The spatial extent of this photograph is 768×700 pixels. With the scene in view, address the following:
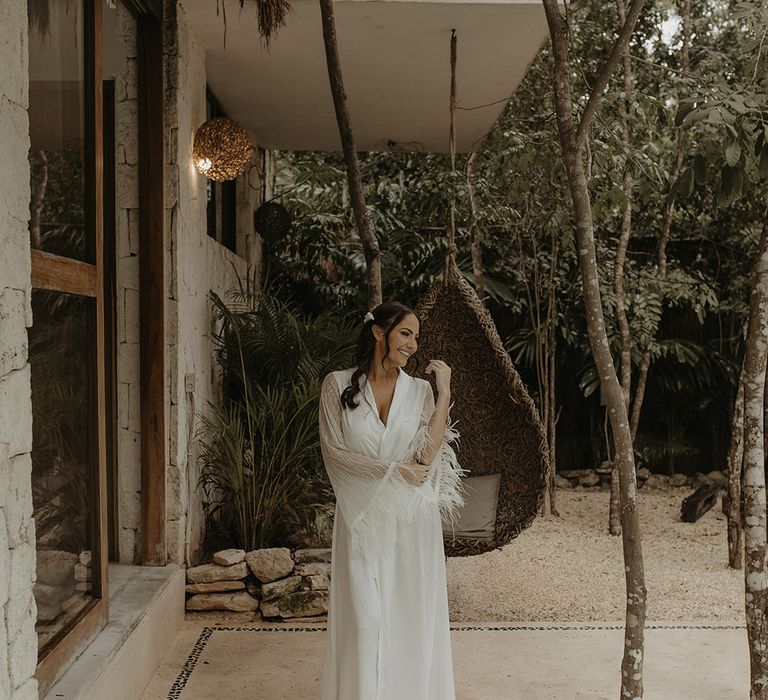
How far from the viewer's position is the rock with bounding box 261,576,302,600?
14.6ft

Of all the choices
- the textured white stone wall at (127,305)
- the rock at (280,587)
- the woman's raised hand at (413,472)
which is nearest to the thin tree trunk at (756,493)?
the woman's raised hand at (413,472)

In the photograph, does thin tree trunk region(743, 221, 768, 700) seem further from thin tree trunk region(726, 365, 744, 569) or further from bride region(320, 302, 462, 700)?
thin tree trunk region(726, 365, 744, 569)

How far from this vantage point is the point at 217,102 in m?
6.20

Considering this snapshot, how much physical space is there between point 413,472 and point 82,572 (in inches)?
46.3

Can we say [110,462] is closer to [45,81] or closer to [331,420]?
[331,420]

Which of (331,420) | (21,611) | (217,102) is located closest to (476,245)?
(217,102)

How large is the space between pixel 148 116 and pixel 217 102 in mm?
1987

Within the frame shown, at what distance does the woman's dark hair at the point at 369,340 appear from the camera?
9.89ft

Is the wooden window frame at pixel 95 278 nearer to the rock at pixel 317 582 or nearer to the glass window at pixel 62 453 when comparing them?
the glass window at pixel 62 453

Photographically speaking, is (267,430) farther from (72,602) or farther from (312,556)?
(72,602)

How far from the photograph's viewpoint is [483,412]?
449 centimetres

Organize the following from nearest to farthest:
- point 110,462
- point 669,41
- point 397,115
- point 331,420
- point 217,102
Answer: point 331,420, point 110,462, point 217,102, point 397,115, point 669,41

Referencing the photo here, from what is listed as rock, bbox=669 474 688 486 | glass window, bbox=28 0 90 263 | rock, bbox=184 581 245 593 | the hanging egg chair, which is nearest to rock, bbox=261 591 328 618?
rock, bbox=184 581 245 593

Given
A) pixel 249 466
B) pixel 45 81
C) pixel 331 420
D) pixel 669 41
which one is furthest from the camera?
pixel 669 41
